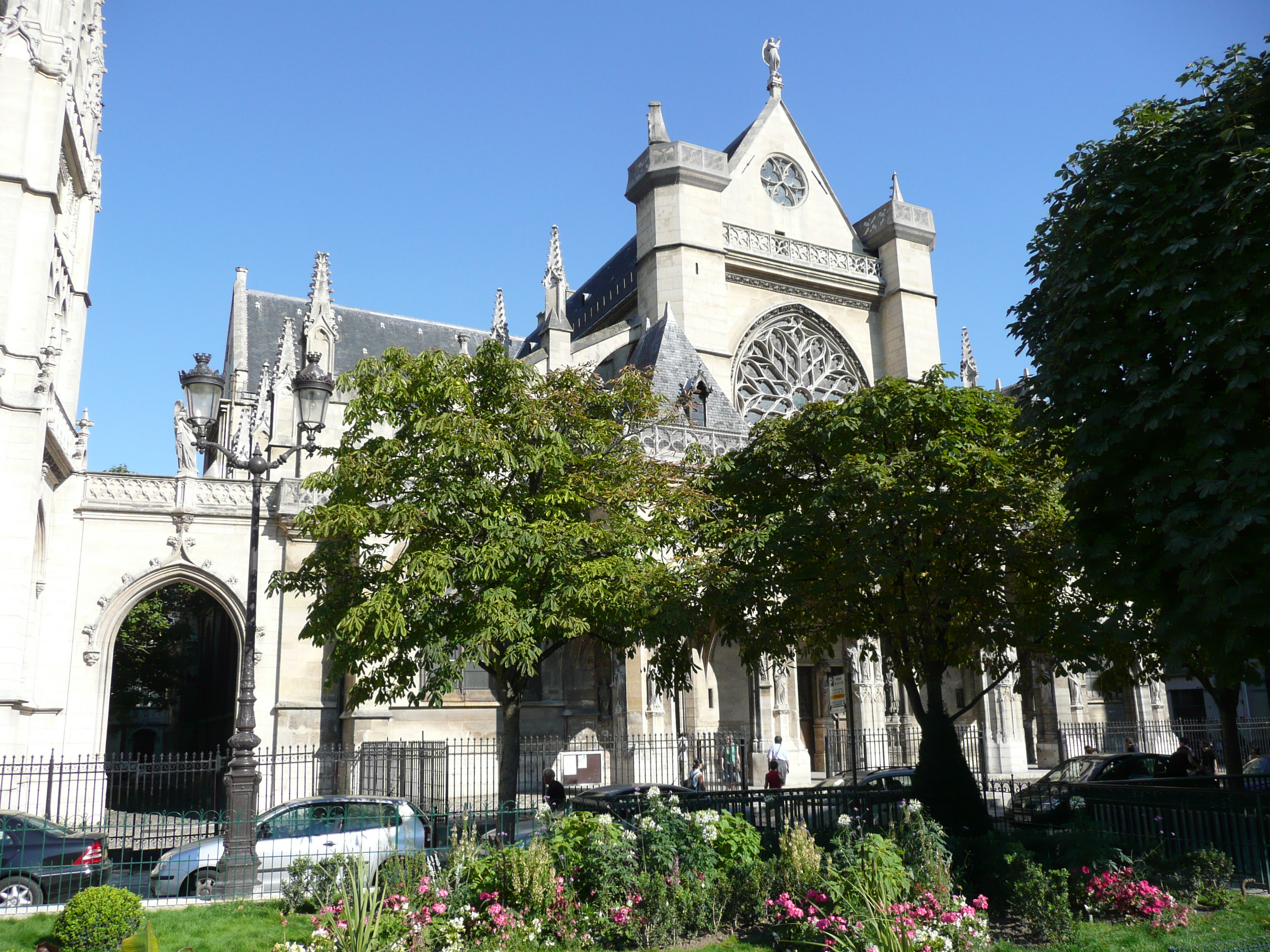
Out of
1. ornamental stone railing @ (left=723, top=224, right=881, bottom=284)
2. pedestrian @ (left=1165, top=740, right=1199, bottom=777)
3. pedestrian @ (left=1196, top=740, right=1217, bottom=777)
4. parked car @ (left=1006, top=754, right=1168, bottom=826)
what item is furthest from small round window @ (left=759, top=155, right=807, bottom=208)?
pedestrian @ (left=1165, top=740, right=1199, bottom=777)

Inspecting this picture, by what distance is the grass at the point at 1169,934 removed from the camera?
7.48 metres

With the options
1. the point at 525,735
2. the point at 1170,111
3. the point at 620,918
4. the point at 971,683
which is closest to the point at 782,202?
the point at 971,683

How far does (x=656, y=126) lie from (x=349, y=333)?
12.9m

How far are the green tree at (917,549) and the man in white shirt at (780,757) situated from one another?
21.3 ft

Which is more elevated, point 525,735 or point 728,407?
point 728,407

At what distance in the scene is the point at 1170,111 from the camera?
31.9 ft

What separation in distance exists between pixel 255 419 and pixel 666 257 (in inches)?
510

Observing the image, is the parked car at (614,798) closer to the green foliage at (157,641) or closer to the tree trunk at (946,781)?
the tree trunk at (946,781)

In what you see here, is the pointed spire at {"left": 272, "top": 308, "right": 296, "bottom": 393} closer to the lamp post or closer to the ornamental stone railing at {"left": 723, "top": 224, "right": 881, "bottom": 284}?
the ornamental stone railing at {"left": 723, "top": 224, "right": 881, "bottom": 284}

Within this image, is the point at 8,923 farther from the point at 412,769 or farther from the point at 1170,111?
the point at 1170,111

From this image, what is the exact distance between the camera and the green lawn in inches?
300

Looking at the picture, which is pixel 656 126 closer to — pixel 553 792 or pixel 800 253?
pixel 800 253

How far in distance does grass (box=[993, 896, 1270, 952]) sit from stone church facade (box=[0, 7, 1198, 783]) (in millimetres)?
9216

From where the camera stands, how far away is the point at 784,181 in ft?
110
